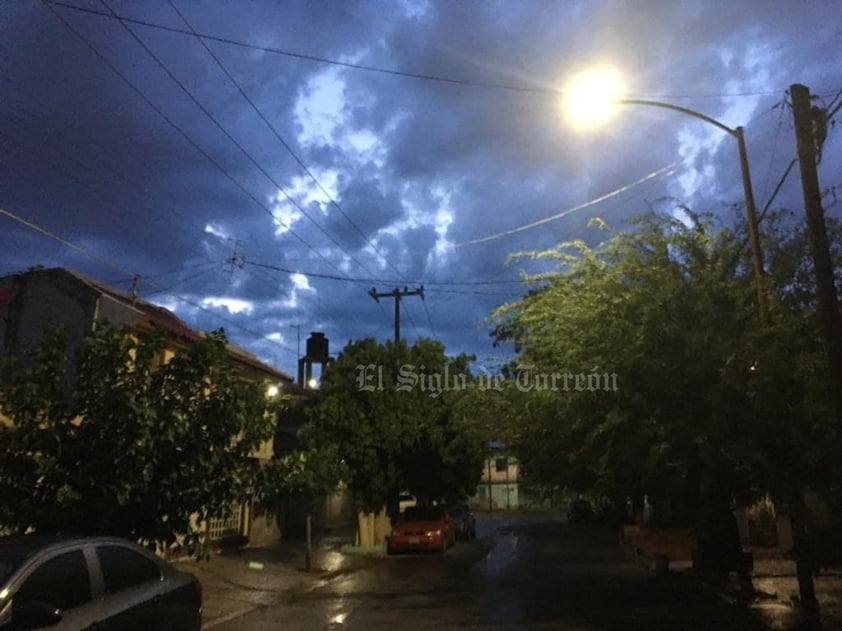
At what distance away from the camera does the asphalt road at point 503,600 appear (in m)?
11.4

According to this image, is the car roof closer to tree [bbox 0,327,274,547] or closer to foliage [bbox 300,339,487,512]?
tree [bbox 0,327,274,547]

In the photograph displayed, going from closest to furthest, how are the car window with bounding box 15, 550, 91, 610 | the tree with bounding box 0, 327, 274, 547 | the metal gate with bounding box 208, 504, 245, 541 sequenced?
the car window with bounding box 15, 550, 91, 610 < the tree with bounding box 0, 327, 274, 547 < the metal gate with bounding box 208, 504, 245, 541

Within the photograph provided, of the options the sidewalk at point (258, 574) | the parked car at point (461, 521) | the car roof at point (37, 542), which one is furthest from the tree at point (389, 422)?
the car roof at point (37, 542)

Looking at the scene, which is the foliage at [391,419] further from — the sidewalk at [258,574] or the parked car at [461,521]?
the parked car at [461,521]

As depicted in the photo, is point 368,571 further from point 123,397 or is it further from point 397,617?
point 123,397

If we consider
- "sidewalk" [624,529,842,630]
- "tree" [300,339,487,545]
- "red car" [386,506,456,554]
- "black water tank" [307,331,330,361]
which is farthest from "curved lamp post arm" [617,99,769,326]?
"black water tank" [307,331,330,361]

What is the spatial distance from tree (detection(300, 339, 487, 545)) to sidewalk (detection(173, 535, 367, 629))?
8.47ft

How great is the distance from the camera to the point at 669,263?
586 inches

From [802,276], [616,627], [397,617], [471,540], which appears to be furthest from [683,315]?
[471,540]

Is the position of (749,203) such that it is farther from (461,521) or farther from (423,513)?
(461,521)

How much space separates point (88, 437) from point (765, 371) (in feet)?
26.8

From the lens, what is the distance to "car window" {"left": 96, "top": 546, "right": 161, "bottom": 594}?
6.18 m

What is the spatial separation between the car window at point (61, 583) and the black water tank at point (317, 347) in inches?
1384

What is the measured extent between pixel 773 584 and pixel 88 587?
1285 centimetres
